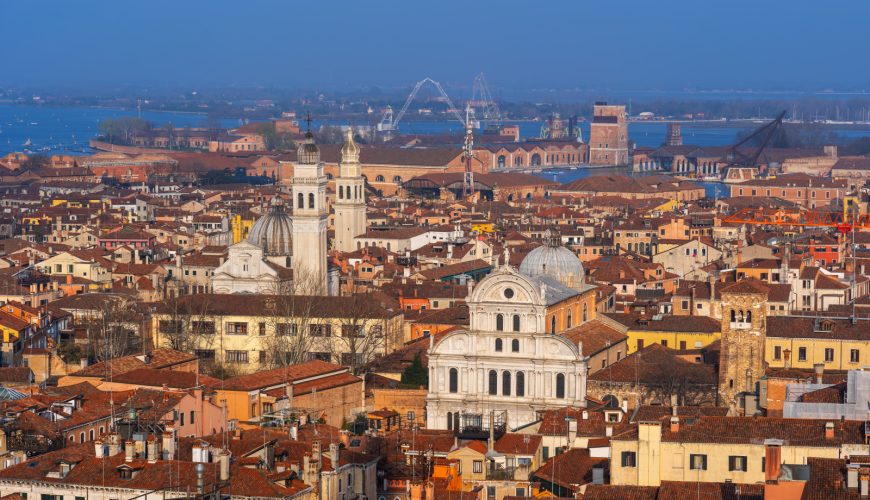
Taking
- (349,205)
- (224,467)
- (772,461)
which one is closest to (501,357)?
(224,467)

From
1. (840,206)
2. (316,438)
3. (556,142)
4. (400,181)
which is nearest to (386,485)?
(316,438)

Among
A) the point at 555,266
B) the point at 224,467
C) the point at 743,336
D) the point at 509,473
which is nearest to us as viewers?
the point at 224,467

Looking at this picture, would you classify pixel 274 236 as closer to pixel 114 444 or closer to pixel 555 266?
pixel 555 266

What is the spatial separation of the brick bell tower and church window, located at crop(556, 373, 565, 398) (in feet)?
9.86

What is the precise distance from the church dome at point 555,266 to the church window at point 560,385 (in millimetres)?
4587

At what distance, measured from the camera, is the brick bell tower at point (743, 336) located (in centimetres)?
2908

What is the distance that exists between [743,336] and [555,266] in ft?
24.7

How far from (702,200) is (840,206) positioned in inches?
217

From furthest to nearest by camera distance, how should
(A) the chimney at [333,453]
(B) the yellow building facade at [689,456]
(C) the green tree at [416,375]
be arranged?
(C) the green tree at [416,375]
(A) the chimney at [333,453]
(B) the yellow building facade at [689,456]

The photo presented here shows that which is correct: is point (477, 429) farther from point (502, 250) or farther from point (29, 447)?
point (502, 250)

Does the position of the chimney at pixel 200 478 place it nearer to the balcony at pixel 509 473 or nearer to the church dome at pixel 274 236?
the balcony at pixel 509 473

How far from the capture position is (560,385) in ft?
104

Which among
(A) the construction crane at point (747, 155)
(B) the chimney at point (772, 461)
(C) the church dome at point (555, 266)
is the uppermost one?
(B) the chimney at point (772, 461)

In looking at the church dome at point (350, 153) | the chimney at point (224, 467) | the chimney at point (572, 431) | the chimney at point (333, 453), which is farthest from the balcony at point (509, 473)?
the church dome at point (350, 153)
